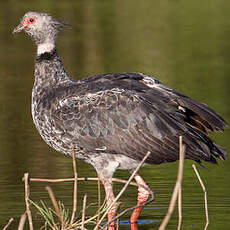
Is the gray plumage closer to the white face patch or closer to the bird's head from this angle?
the white face patch

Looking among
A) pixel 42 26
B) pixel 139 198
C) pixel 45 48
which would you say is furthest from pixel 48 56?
pixel 139 198

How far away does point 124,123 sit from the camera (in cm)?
696

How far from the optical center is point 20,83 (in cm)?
1453

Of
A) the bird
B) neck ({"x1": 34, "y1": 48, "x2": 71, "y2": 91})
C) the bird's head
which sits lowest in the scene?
the bird

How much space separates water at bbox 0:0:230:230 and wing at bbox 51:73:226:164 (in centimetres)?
67

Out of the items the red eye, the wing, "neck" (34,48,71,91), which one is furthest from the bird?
the red eye

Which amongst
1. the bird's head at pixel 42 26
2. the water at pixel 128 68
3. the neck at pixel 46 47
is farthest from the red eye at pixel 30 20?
the water at pixel 128 68

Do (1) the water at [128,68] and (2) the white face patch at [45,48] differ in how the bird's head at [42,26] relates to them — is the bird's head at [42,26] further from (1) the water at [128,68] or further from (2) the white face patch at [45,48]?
(1) the water at [128,68]

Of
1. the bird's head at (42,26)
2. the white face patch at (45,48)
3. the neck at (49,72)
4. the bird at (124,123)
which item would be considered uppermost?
the bird's head at (42,26)

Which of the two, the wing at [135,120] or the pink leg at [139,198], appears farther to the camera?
the pink leg at [139,198]

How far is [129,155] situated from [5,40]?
42.9 ft

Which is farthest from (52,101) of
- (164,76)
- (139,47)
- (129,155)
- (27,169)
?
(139,47)

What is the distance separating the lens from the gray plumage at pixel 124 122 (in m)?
6.86

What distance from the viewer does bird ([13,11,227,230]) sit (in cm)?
686
